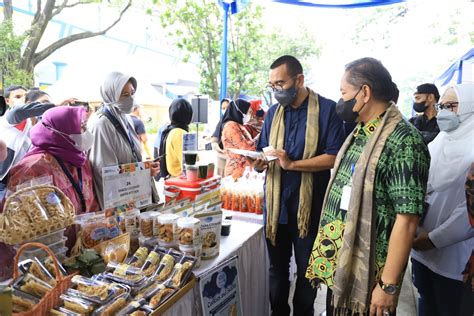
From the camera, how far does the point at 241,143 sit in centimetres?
347

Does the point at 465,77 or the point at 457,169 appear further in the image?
the point at 465,77

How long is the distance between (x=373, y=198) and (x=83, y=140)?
5.04ft

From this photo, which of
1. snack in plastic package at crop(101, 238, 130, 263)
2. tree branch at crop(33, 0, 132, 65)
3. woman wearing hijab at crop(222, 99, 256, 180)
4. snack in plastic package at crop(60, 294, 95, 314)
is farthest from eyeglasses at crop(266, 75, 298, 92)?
tree branch at crop(33, 0, 132, 65)

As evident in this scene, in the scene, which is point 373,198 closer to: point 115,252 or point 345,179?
point 345,179

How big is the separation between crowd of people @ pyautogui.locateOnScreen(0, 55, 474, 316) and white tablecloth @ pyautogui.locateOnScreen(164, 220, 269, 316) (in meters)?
0.10

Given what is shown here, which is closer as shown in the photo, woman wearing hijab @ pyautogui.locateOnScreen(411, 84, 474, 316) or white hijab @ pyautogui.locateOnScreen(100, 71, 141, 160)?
woman wearing hijab @ pyautogui.locateOnScreen(411, 84, 474, 316)

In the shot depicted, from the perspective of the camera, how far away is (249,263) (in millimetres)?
2043

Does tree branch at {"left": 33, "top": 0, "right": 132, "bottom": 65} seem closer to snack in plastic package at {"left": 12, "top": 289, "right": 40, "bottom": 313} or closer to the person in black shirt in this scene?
the person in black shirt

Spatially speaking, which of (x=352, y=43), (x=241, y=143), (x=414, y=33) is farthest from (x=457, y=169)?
(x=352, y=43)

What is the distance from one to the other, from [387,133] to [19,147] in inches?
106

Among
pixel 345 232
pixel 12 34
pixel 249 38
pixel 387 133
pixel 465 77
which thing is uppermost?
pixel 249 38

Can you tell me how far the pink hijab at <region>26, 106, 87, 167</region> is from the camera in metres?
1.78

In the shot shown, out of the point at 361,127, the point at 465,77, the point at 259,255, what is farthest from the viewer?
the point at 465,77

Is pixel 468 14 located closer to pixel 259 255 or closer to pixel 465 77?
pixel 465 77
